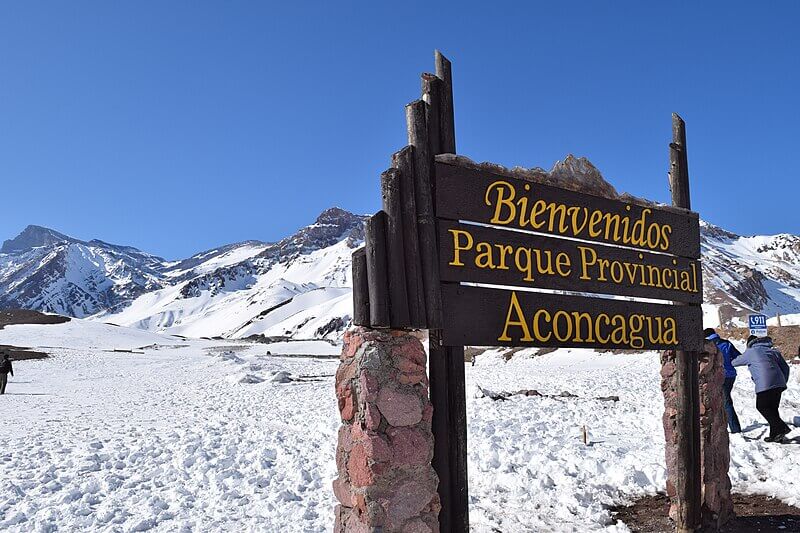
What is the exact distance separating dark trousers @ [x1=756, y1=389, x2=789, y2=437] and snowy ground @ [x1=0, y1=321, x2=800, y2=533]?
0.95ft

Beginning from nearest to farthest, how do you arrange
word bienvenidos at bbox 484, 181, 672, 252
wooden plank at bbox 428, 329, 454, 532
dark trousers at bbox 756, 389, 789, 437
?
wooden plank at bbox 428, 329, 454, 532 < word bienvenidos at bbox 484, 181, 672, 252 < dark trousers at bbox 756, 389, 789, 437

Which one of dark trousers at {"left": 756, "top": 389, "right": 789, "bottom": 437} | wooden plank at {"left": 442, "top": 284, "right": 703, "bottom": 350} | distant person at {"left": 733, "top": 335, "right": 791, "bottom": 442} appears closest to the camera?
wooden plank at {"left": 442, "top": 284, "right": 703, "bottom": 350}

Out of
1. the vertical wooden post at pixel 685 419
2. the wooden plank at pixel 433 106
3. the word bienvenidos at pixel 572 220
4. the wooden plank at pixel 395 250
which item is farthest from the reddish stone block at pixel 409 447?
the vertical wooden post at pixel 685 419

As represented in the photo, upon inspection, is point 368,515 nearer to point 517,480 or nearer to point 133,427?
point 517,480

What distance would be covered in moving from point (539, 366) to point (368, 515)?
106 feet

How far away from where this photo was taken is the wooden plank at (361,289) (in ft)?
15.4

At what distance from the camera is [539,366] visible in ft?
116

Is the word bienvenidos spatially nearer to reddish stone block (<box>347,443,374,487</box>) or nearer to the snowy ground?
reddish stone block (<box>347,443,374,487</box>)

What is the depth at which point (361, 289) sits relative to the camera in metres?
4.75

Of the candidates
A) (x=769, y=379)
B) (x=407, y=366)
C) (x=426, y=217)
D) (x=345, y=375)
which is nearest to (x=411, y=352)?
(x=407, y=366)

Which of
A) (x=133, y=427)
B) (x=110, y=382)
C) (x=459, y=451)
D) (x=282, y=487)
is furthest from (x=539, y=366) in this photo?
(x=459, y=451)

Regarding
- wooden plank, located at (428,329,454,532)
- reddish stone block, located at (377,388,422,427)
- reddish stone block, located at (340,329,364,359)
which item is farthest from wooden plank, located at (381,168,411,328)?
reddish stone block, located at (377,388,422,427)

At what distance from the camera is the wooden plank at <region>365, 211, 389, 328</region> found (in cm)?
464

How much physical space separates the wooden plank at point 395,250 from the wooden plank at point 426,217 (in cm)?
19
